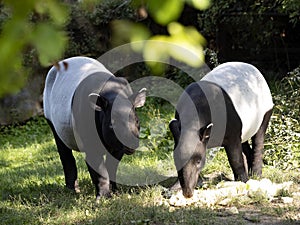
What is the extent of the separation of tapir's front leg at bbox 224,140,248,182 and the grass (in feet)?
1.23

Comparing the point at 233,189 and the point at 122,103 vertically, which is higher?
the point at 122,103

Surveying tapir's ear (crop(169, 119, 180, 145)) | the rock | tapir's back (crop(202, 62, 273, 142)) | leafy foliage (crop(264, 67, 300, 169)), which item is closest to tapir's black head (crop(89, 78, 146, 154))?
tapir's ear (crop(169, 119, 180, 145))

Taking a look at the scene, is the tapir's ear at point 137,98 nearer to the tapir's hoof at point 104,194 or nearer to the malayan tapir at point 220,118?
the malayan tapir at point 220,118

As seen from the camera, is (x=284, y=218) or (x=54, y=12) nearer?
(x=54, y=12)

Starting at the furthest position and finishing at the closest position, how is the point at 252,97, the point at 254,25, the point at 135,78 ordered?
1. the point at 135,78
2. the point at 254,25
3. the point at 252,97

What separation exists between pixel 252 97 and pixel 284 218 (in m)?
1.46

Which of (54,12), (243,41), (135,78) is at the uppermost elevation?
(54,12)

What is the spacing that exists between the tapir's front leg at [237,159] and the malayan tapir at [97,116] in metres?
0.95

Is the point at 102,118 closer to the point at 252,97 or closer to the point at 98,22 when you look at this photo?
the point at 252,97

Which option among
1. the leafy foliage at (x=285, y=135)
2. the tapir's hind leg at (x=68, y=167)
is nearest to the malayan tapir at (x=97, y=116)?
the tapir's hind leg at (x=68, y=167)

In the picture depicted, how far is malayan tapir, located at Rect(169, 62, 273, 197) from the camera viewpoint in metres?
5.27

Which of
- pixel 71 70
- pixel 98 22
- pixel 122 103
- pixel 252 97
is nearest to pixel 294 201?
pixel 252 97

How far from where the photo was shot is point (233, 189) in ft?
18.0

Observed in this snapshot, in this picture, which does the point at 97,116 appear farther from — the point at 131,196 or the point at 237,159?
the point at 237,159
